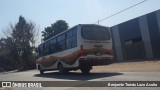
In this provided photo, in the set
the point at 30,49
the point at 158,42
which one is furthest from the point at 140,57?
the point at 30,49

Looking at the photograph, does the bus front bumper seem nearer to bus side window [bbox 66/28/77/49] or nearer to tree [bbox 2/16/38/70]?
bus side window [bbox 66/28/77/49]

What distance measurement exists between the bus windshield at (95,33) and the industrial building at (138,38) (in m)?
17.3


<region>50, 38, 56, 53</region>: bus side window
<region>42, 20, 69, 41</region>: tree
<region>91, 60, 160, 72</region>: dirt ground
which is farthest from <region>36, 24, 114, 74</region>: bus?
<region>42, 20, 69, 41</region>: tree

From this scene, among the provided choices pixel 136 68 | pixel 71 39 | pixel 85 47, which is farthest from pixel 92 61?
pixel 136 68

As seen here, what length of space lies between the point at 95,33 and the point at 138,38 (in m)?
21.5

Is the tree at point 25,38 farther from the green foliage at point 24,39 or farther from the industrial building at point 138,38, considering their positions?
the industrial building at point 138,38

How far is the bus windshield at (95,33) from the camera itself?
17219mm

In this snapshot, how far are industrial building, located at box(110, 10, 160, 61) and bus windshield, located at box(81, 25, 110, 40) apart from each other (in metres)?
17.3

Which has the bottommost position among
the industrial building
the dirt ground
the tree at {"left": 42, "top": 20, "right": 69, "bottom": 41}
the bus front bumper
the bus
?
the dirt ground

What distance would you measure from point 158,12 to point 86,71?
701 inches

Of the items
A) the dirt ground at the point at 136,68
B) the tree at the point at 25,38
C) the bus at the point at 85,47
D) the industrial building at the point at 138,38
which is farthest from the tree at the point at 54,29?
the bus at the point at 85,47

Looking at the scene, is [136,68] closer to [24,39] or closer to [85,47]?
[85,47]

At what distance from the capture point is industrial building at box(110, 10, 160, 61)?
34688 millimetres

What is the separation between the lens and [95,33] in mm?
17531
